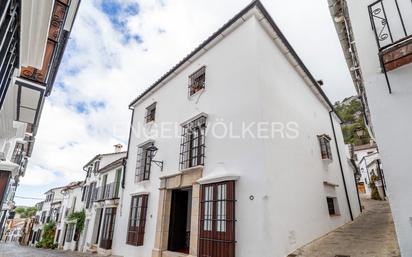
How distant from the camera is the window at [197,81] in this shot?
9.30 meters

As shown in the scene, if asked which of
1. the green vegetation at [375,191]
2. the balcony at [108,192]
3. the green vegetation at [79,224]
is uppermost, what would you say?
the green vegetation at [375,191]

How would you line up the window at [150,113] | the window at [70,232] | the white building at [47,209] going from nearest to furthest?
the window at [150,113]
the window at [70,232]
the white building at [47,209]

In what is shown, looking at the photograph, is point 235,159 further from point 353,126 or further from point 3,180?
point 353,126

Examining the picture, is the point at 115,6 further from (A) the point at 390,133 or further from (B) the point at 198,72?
(A) the point at 390,133

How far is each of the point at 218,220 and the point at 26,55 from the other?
5676 millimetres

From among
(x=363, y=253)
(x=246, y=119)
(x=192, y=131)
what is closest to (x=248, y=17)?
(x=246, y=119)

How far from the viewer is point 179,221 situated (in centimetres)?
908

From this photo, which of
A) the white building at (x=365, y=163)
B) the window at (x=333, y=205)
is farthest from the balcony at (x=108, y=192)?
the white building at (x=365, y=163)

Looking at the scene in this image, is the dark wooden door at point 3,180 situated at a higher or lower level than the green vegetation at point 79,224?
higher

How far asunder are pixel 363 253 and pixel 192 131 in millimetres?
6237

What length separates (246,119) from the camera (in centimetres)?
700

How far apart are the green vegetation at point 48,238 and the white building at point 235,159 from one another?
17.3 m

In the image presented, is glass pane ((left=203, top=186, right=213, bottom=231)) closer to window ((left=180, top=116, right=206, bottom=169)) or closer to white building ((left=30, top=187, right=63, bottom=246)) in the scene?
window ((left=180, top=116, right=206, bottom=169))

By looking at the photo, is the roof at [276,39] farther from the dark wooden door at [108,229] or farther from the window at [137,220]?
the dark wooden door at [108,229]
